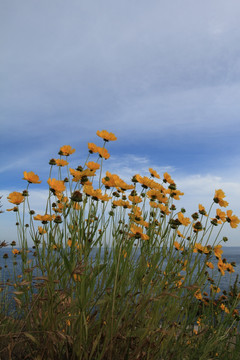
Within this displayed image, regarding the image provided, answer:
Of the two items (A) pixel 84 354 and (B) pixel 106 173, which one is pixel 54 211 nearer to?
(B) pixel 106 173

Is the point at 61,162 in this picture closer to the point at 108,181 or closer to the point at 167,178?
the point at 108,181

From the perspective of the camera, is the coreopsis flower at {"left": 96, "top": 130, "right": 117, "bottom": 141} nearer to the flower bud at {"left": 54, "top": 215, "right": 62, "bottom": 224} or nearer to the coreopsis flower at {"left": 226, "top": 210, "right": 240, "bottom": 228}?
the flower bud at {"left": 54, "top": 215, "right": 62, "bottom": 224}

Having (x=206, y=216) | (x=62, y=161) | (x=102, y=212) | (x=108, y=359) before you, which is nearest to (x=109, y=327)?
(x=108, y=359)

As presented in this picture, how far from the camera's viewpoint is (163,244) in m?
2.15

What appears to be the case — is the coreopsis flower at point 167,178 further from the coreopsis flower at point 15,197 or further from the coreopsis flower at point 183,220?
the coreopsis flower at point 15,197

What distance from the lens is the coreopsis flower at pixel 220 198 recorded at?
2301 mm

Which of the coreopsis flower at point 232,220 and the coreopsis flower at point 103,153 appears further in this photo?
the coreopsis flower at point 232,220

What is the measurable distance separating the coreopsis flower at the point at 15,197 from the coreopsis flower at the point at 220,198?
4.70ft

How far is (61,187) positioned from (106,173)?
14.0 inches

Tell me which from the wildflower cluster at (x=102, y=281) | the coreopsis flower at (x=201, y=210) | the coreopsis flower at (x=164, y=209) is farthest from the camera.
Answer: the coreopsis flower at (x=201, y=210)

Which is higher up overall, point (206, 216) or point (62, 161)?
point (62, 161)

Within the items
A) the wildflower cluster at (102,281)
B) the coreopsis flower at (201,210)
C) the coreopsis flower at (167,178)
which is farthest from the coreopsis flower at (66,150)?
the coreopsis flower at (201,210)

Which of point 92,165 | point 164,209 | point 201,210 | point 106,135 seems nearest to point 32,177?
point 92,165

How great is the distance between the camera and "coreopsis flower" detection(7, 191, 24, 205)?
204 cm
